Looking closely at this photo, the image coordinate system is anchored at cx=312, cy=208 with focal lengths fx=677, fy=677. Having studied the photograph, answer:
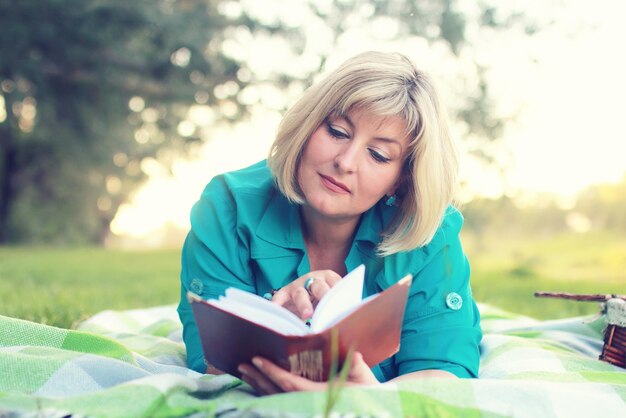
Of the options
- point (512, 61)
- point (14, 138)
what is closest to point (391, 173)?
point (512, 61)

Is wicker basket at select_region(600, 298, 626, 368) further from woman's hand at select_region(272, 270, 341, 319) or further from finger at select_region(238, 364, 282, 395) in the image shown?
finger at select_region(238, 364, 282, 395)

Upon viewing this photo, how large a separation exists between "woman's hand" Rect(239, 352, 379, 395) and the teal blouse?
22.7 inches

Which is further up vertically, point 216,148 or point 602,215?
point 216,148

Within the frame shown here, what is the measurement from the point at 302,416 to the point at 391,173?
41.2 inches

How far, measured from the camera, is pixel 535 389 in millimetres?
1944

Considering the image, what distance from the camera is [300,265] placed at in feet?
8.32

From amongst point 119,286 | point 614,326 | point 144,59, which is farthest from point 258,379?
point 144,59

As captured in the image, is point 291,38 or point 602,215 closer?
point 291,38

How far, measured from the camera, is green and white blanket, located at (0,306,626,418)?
1629mm

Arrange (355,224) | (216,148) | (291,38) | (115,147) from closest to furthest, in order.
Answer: (355,224) < (291,38) < (216,148) < (115,147)

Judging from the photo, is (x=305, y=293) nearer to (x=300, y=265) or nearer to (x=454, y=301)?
(x=300, y=265)

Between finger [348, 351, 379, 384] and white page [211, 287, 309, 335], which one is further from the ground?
white page [211, 287, 309, 335]

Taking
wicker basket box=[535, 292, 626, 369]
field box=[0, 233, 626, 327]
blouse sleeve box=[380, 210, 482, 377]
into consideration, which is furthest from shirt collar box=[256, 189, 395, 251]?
field box=[0, 233, 626, 327]

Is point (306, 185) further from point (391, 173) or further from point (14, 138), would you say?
point (14, 138)
